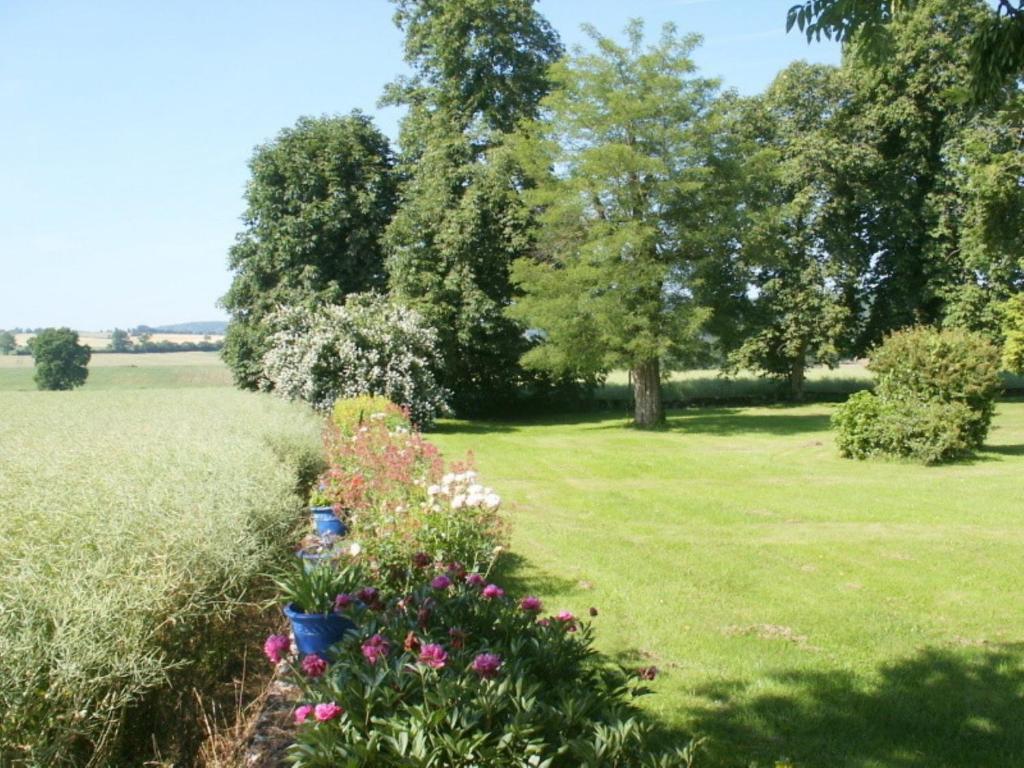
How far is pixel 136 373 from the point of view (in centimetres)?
2838

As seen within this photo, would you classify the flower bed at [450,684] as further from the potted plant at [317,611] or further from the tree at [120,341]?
the tree at [120,341]

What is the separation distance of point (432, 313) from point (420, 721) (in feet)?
64.8

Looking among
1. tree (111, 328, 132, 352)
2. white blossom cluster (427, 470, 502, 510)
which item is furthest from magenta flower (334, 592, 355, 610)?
tree (111, 328, 132, 352)

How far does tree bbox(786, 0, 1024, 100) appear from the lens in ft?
10.7

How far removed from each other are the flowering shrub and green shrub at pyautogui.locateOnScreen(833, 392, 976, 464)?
1135 centimetres

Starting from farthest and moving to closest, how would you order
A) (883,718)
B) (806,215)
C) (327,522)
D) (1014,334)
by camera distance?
1. (806,215)
2. (1014,334)
3. (327,522)
4. (883,718)

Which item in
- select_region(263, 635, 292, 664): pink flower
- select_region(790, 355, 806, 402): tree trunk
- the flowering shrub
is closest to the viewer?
the flowering shrub

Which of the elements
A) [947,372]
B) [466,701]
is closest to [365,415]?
[947,372]

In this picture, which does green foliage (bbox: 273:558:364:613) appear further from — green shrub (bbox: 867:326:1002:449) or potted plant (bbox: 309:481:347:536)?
green shrub (bbox: 867:326:1002:449)

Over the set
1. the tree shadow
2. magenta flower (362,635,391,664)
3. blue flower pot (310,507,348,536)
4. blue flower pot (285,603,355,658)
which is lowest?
the tree shadow

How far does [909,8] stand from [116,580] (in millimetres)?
4686

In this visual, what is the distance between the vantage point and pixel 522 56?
24.2m

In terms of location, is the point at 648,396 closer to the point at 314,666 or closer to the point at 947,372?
the point at 947,372

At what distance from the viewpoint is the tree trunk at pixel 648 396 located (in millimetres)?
20844
